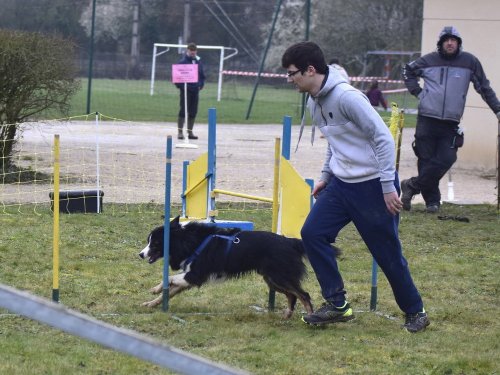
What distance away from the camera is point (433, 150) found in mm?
10281

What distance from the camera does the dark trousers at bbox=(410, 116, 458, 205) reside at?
10.1 metres

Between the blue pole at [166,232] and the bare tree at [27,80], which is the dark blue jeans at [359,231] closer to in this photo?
the blue pole at [166,232]

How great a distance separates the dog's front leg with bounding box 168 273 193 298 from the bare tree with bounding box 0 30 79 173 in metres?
6.28

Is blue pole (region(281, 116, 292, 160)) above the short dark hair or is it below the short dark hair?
below

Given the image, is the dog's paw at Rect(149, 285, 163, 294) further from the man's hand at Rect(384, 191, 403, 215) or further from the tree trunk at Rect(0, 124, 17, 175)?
the tree trunk at Rect(0, 124, 17, 175)

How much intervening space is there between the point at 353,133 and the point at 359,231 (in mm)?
587

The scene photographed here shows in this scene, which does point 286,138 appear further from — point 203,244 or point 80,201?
point 80,201

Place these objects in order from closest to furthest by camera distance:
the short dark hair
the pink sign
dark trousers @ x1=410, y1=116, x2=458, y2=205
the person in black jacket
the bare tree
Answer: the short dark hair
the person in black jacket
dark trousers @ x1=410, y1=116, x2=458, y2=205
the bare tree
the pink sign

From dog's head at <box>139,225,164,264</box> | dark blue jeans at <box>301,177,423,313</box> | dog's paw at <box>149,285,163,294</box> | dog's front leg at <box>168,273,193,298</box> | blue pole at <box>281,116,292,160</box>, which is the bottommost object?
dog's paw at <box>149,285,163,294</box>

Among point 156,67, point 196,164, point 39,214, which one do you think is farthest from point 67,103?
point 156,67

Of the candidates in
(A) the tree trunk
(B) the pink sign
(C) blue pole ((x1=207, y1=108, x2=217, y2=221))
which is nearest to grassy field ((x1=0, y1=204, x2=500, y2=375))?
(C) blue pole ((x1=207, y1=108, x2=217, y2=221))

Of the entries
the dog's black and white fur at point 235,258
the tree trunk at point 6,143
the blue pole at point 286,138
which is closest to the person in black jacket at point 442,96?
the blue pole at point 286,138

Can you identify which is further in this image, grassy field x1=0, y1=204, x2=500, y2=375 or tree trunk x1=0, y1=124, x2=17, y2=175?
tree trunk x1=0, y1=124, x2=17, y2=175

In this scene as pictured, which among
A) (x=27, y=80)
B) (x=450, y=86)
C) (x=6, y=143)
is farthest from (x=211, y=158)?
(x=6, y=143)
